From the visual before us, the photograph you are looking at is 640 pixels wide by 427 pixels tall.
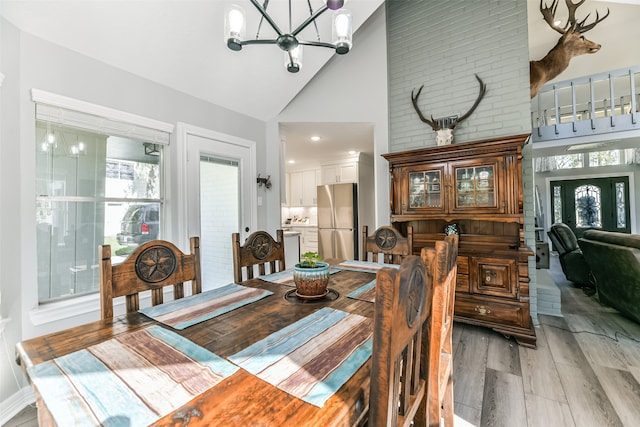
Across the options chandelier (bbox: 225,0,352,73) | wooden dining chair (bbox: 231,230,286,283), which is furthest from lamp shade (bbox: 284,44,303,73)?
wooden dining chair (bbox: 231,230,286,283)

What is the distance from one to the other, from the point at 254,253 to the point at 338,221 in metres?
3.75

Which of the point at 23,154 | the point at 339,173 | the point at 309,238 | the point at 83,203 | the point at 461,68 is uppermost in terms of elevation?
the point at 461,68

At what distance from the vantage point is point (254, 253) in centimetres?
190

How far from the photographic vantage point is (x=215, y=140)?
2.96 meters

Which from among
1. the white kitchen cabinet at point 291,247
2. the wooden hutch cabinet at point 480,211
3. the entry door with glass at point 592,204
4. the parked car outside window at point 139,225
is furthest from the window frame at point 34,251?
the entry door with glass at point 592,204

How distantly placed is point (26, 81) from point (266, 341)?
7.37 feet

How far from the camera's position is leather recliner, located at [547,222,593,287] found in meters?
3.87

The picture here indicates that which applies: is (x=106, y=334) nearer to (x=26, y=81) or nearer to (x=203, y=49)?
(x=26, y=81)

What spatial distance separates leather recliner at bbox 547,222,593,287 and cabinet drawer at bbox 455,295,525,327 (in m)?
2.39

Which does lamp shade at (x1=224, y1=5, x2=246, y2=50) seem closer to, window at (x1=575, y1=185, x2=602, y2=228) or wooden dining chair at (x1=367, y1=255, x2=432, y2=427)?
wooden dining chair at (x1=367, y1=255, x2=432, y2=427)

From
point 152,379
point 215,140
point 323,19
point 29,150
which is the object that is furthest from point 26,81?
point 323,19

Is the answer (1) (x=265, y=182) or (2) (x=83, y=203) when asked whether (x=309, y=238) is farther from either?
(2) (x=83, y=203)

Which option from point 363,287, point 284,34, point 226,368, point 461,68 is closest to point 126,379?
point 226,368

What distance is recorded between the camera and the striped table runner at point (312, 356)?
2.20 ft
